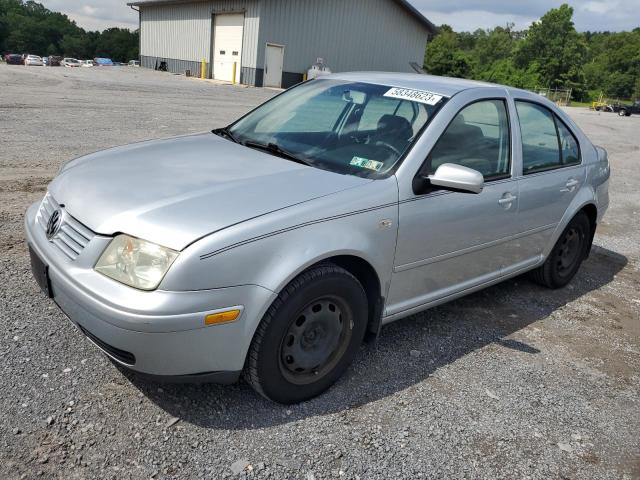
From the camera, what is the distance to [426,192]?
3.20m

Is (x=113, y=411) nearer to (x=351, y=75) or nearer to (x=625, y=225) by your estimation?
(x=351, y=75)

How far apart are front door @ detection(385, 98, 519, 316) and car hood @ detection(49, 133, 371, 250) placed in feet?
1.69

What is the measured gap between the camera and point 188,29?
36.5 m

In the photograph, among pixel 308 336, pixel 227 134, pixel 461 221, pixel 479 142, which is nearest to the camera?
pixel 308 336

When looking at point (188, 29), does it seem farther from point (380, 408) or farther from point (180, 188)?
point (380, 408)

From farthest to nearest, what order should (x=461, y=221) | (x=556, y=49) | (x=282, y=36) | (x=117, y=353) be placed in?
(x=556, y=49)
(x=282, y=36)
(x=461, y=221)
(x=117, y=353)

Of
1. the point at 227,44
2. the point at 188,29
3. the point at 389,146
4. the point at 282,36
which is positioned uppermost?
the point at 188,29

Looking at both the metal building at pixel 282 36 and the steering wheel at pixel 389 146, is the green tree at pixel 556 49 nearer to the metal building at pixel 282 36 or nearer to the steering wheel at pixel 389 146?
the metal building at pixel 282 36

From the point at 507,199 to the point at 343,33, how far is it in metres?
33.1

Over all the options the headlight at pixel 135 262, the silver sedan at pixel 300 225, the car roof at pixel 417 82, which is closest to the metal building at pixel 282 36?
the car roof at pixel 417 82

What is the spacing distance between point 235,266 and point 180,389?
938 mm

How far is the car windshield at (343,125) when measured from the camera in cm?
329

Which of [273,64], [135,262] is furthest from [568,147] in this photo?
[273,64]

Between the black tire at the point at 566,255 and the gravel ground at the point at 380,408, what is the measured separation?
0.30 metres
